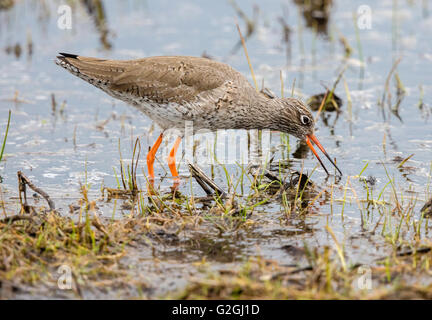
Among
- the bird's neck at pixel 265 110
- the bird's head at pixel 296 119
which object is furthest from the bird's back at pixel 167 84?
the bird's head at pixel 296 119

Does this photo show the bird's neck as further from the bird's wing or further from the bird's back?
the bird's wing

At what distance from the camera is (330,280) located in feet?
16.0

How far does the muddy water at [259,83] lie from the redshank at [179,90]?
0.66 meters

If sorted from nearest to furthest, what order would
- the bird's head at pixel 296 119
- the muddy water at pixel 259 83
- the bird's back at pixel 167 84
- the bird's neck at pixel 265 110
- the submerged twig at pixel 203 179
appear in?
the muddy water at pixel 259 83
the submerged twig at pixel 203 179
the bird's back at pixel 167 84
the bird's neck at pixel 265 110
the bird's head at pixel 296 119

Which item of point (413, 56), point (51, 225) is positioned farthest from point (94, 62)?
point (413, 56)

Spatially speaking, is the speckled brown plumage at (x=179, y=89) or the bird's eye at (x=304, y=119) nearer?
the speckled brown plumage at (x=179, y=89)

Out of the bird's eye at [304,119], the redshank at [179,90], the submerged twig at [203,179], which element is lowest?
the submerged twig at [203,179]

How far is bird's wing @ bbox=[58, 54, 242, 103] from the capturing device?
7789mm

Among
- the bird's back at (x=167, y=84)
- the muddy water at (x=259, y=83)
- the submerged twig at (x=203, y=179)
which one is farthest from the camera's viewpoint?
the bird's back at (x=167, y=84)

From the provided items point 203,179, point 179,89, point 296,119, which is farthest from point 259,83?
point 203,179

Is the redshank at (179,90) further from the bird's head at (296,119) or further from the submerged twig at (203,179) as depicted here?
the submerged twig at (203,179)

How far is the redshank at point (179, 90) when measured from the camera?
777cm

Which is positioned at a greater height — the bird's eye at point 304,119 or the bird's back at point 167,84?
the bird's back at point 167,84
